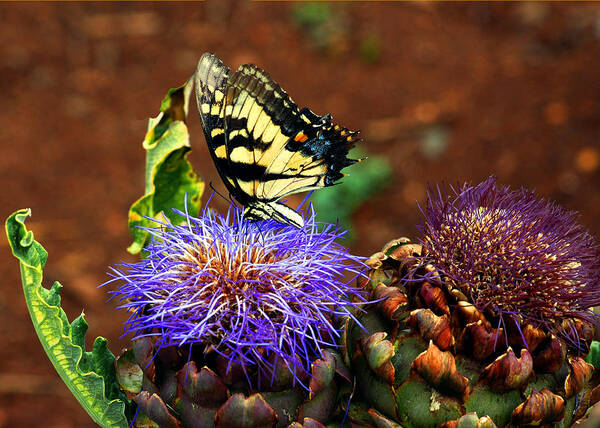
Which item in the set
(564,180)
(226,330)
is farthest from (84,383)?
(564,180)

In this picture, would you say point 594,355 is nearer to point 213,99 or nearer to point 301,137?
point 301,137

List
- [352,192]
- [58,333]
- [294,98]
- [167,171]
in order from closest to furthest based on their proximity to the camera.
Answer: [58,333], [167,171], [352,192], [294,98]

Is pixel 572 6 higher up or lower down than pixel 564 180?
higher up

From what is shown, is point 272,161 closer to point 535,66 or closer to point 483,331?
point 483,331

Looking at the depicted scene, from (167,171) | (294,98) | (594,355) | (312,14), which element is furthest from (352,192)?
(594,355)

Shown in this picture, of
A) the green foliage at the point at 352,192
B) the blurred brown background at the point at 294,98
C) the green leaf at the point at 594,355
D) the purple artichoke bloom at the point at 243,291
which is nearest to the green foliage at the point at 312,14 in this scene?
the blurred brown background at the point at 294,98

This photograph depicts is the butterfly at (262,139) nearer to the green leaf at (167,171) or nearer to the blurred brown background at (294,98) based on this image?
the green leaf at (167,171)
